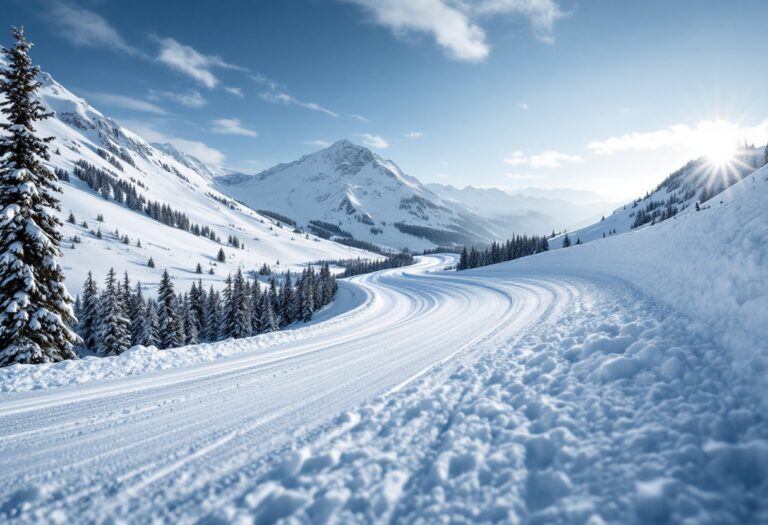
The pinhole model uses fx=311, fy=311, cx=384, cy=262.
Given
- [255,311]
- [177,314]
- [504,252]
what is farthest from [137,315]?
[504,252]

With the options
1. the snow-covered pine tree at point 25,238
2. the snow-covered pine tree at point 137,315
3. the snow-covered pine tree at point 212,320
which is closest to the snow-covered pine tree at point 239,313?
the snow-covered pine tree at point 212,320

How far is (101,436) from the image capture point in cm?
495

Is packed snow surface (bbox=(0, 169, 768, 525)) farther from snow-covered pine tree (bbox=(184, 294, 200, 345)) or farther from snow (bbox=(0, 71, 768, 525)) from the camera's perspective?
snow-covered pine tree (bbox=(184, 294, 200, 345))

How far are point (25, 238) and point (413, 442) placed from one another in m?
15.9

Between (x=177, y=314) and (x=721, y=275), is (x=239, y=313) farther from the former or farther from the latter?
(x=721, y=275)

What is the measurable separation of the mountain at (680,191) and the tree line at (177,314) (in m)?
105

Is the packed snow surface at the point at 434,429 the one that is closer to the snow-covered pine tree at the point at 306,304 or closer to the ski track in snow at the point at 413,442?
the ski track in snow at the point at 413,442

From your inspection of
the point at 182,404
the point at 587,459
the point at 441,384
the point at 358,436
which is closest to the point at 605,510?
the point at 587,459

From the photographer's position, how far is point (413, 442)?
14.7ft

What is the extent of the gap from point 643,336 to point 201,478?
8.97 meters

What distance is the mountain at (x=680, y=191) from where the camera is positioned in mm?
126250

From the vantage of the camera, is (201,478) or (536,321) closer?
(201,478)

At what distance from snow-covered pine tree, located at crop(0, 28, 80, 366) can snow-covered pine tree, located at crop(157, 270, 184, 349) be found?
27.5 m

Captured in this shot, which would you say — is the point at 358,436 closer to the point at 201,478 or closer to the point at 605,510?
the point at 201,478
